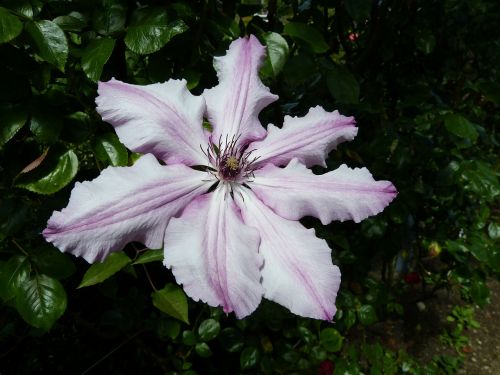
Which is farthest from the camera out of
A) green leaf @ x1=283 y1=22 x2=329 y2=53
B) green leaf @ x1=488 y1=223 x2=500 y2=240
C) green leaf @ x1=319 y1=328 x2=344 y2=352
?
green leaf @ x1=488 y1=223 x2=500 y2=240

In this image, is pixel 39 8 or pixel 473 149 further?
pixel 473 149

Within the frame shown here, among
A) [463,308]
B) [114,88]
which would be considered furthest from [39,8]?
[463,308]

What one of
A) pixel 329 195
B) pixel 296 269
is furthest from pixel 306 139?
pixel 296 269

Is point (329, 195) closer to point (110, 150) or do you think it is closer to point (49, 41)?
point (110, 150)

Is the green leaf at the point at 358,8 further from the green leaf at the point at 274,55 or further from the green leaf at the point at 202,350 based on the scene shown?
the green leaf at the point at 202,350

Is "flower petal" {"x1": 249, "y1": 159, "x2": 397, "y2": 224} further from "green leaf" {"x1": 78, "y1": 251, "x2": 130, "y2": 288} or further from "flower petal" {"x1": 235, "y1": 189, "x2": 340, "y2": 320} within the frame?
"green leaf" {"x1": 78, "y1": 251, "x2": 130, "y2": 288}

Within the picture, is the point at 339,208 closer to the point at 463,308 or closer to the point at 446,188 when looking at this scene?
the point at 446,188

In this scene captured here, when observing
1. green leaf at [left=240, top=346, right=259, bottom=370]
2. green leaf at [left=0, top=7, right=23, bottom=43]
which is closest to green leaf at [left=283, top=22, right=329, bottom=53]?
green leaf at [left=0, top=7, right=23, bottom=43]
